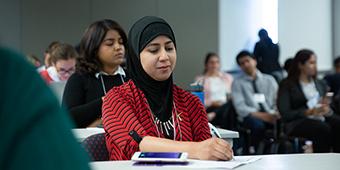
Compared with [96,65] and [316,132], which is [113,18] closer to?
[316,132]

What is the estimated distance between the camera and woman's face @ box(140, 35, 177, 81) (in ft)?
7.73

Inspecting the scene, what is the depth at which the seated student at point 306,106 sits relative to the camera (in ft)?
17.4

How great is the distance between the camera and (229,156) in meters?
1.98

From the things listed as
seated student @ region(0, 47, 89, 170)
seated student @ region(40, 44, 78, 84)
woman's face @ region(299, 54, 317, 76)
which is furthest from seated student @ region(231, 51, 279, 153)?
seated student @ region(0, 47, 89, 170)

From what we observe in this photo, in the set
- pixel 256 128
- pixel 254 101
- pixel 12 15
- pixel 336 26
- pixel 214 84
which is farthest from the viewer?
pixel 336 26

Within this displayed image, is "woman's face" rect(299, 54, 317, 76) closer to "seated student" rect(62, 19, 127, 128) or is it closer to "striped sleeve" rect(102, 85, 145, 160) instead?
"seated student" rect(62, 19, 127, 128)

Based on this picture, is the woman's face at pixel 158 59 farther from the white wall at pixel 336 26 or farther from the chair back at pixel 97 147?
the white wall at pixel 336 26

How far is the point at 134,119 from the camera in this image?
2.23 meters

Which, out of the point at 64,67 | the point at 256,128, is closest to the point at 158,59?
the point at 64,67

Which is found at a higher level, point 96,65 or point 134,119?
point 96,65

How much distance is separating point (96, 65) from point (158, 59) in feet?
3.69

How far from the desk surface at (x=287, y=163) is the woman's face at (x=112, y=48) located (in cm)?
147

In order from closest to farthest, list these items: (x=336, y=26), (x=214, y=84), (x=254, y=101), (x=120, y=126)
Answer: (x=120, y=126), (x=254, y=101), (x=214, y=84), (x=336, y=26)

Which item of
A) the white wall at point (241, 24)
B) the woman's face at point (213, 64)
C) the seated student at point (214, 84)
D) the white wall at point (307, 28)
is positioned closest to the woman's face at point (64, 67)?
the seated student at point (214, 84)
